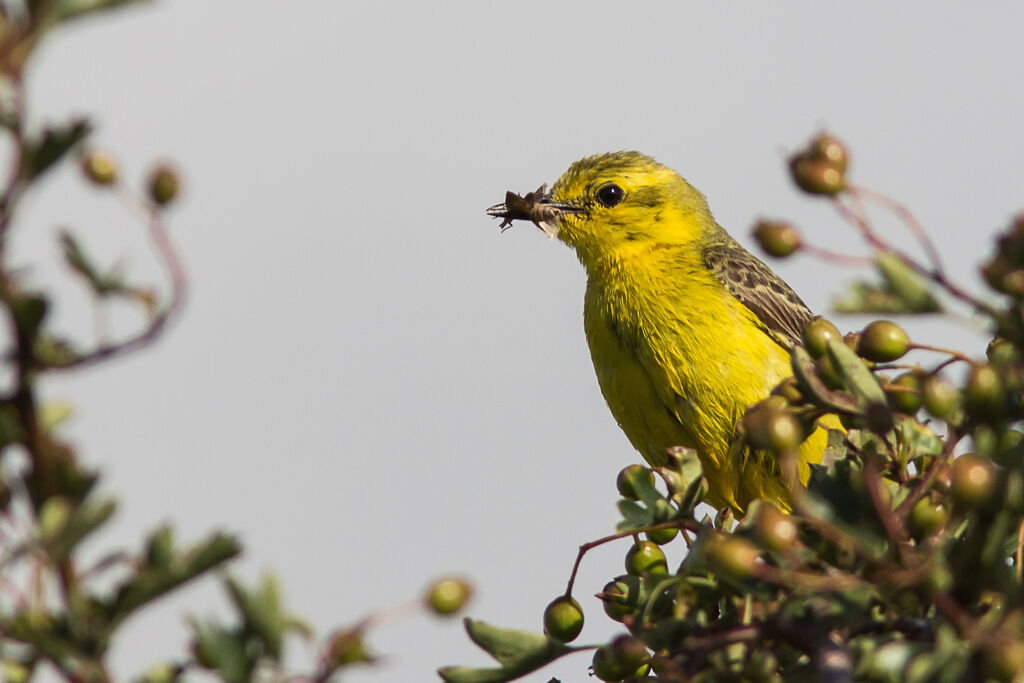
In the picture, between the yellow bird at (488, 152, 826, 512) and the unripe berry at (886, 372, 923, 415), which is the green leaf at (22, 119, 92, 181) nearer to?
the unripe berry at (886, 372, 923, 415)

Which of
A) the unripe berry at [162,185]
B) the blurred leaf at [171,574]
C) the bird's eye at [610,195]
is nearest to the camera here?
the blurred leaf at [171,574]

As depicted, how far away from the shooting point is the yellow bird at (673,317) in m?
6.62

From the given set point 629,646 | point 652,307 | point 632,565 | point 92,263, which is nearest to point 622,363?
point 652,307

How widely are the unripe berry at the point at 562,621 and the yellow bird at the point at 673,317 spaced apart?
3121mm

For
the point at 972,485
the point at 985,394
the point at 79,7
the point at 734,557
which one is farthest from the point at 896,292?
the point at 79,7

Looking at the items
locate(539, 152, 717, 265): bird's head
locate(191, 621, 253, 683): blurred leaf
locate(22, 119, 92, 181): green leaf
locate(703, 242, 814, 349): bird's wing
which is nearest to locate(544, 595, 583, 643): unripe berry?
locate(191, 621, 253, 683): blurred leaf

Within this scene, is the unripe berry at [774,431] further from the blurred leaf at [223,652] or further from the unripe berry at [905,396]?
the blurred leaf at [223,652]

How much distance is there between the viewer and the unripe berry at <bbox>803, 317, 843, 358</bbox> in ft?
8.93

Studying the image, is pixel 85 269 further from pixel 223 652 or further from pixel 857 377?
pixel 857 377

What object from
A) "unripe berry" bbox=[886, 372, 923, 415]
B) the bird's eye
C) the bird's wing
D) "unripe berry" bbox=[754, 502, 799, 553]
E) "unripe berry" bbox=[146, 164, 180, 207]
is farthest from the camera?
the bird's eye

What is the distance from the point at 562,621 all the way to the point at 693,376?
3565mm

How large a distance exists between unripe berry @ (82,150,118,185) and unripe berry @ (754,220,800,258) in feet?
4.33

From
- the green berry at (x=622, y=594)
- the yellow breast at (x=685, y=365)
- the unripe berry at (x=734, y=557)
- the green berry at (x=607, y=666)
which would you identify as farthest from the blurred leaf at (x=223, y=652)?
the yellow breast at (x=685, y=365)

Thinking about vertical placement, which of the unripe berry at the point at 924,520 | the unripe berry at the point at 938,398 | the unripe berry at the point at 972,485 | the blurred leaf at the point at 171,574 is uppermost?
the blurred leaf at the point at 171,574
